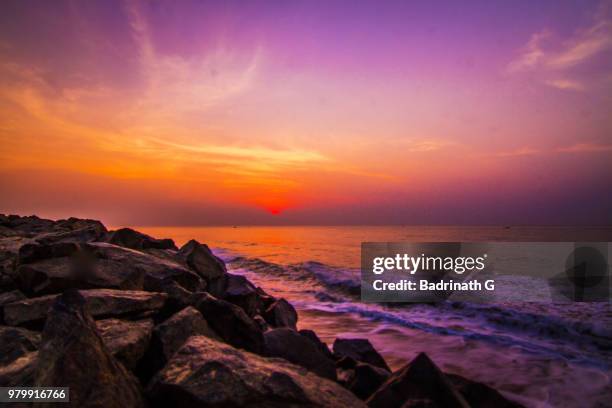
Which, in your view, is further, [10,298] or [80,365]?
[10,298]

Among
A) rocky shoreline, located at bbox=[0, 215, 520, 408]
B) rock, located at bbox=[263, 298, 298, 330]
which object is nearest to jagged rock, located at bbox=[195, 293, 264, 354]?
rocky shoreline, located at bbox=[0, 215, 520, 408]

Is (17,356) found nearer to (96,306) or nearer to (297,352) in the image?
(96,306)

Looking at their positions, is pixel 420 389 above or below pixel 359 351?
above

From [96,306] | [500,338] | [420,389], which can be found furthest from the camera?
[500,338]

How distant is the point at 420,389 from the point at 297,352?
193cm

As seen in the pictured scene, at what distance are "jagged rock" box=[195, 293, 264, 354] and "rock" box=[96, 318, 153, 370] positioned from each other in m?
0.81

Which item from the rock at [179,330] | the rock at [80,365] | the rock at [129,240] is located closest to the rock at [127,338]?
the rock at [179,330]

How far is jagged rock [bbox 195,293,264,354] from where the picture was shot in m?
4.65

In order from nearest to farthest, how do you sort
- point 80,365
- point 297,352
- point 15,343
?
point 80,365, point 15,343, point 297,352

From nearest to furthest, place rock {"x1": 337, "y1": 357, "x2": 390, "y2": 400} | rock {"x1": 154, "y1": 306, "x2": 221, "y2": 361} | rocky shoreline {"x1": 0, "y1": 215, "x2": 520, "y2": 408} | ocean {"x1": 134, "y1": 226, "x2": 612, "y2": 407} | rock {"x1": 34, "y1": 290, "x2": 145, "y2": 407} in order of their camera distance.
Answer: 1. rock {"x1": 34, "y1": 290, "x2": 145, "y2": 407}
2. rocky shoreline {"x1": 0, "y1": 215, "x2": 520, "y2": 408}
3. rock {"x1": 154, "y1": 306, "x2": 221, "y2": 361}
4. rock {"x1": 337, "y1": 357, "x2": 390, "y2": 400}
5. ocean {"x1": 134, "y1": 226, "x2": 612, "y2": 407}

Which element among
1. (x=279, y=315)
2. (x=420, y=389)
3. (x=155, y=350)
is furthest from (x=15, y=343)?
(x=279, y=315)

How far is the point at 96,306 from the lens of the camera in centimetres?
427

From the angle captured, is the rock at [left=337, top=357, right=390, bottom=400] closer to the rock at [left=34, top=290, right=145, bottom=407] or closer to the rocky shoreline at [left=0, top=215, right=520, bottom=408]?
the rocky shoreline at [left=0, top=215, right=520, bottom=408]

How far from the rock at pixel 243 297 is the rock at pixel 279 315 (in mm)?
339
